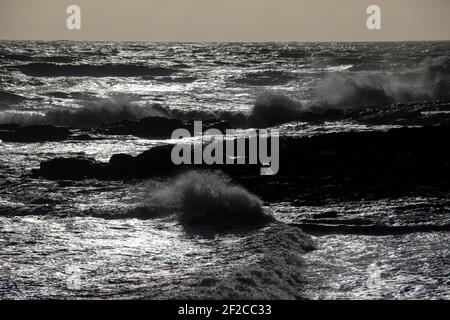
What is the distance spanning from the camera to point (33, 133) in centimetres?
2025

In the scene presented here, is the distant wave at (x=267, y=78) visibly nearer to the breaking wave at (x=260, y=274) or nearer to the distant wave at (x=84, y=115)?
the distant wave at (x=84, y=115)

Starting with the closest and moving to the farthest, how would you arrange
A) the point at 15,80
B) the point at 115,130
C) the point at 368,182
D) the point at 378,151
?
the point at 368,182 → the point at 378,151 → the point at 115,130 → the point at 15,80

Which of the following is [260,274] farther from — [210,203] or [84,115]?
[84,115]

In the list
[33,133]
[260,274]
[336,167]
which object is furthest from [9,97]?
[260,274]

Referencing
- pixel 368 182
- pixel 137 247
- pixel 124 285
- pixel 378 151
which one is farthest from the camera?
pixel 378 151

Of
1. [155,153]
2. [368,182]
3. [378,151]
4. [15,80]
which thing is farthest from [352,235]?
[15,80]

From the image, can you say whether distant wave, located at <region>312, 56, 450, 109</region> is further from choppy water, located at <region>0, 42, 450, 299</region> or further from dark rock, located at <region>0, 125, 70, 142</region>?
choppy water, located at <region>0, 42, 450, 299</region>

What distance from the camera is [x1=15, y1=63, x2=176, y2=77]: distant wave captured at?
45562mm

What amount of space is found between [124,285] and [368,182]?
6.65 m

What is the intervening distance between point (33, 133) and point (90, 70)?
29.2m

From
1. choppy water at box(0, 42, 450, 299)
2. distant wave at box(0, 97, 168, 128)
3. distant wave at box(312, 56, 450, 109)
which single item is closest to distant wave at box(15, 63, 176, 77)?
distant wave at box(312, 56, 450, 109)

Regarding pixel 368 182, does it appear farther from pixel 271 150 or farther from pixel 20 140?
pixel 20 140

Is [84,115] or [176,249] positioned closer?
[176,249]

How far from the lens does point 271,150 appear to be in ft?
48.8
